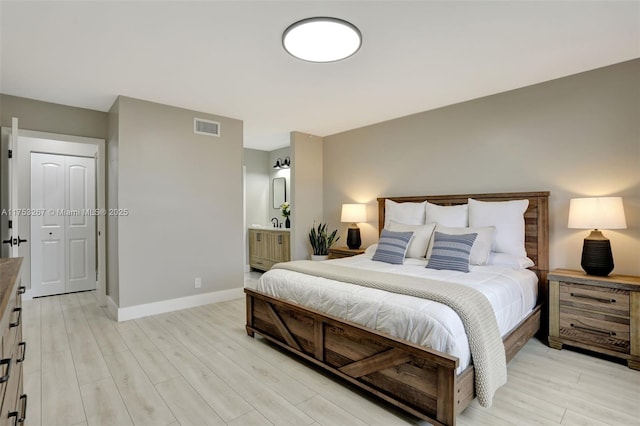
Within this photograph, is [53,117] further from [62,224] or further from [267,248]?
[267,248]

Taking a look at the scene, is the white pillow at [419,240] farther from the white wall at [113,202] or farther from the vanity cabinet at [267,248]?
the white wall at [113,202]

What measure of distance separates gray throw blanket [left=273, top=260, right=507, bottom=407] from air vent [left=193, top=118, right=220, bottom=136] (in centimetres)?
296

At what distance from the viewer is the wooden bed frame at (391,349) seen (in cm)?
172

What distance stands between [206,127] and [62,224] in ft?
8.87

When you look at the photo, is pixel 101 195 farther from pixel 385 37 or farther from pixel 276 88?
pixel 385 37

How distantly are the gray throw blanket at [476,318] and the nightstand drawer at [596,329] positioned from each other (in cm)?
125

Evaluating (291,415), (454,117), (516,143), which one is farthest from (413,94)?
(291,415)

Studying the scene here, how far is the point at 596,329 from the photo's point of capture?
2.63 m

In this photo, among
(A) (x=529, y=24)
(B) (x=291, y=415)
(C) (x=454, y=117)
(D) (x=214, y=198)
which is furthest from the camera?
(D) (x=214, y=198)

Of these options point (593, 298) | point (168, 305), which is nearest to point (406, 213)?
point (593, 298)

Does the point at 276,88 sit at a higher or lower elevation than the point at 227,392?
higher

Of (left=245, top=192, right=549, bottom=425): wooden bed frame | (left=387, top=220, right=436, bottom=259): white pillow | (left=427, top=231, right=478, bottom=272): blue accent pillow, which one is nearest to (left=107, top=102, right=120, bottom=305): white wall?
(left=245, top=192, right=549, bottom=425): wooden bed frame

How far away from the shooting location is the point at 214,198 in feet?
14.2

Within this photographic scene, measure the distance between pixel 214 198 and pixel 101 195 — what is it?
1.35 meters
